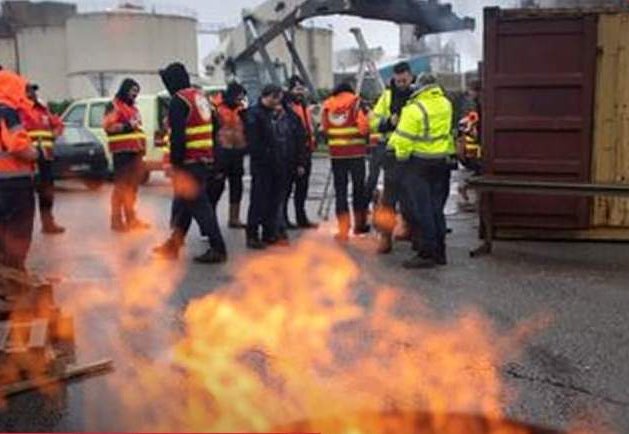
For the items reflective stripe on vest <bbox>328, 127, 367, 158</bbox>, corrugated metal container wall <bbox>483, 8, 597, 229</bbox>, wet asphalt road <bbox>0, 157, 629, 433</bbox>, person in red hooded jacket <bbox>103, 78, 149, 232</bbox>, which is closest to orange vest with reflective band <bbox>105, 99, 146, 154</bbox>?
person in red hooded jacket <bbox>103, 78, 149, 232</bbox>

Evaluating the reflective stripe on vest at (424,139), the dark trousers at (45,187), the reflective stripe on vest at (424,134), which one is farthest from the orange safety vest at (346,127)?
the dark trousers at (45,187)

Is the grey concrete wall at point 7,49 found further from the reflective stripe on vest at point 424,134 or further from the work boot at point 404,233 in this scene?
the reflective stripe on vest at point 424,134

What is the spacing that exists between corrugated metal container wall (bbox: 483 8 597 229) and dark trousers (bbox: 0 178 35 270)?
4.49 metres

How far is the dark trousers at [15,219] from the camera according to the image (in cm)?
656

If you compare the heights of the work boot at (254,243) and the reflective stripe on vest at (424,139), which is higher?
the reflective stripe on vest at (424,139)

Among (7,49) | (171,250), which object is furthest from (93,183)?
(7,49)

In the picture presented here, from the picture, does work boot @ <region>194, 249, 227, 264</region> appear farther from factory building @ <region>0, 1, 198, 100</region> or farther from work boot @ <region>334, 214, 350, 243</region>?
factory building @ <region>0, 1, 198, 100</region>

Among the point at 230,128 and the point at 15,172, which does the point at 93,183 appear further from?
the point at 15,172

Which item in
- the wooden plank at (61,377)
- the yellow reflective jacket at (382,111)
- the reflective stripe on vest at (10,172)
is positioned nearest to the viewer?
the wooden plank at (61,377)

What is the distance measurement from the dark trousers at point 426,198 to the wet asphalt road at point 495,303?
0.28 metres

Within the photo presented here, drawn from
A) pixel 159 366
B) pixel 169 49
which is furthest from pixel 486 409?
pixel 169 49

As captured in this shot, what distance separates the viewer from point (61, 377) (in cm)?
459

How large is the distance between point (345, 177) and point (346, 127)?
0.53m

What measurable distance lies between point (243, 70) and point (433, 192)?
14.0 metres
